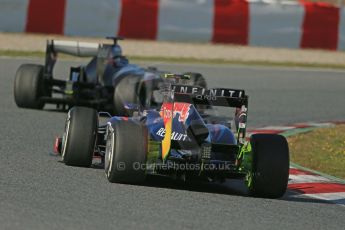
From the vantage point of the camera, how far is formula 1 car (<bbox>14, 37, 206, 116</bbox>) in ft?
49.5

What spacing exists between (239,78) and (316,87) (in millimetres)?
1518

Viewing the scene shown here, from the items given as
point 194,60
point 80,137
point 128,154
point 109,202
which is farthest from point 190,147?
point 194,60

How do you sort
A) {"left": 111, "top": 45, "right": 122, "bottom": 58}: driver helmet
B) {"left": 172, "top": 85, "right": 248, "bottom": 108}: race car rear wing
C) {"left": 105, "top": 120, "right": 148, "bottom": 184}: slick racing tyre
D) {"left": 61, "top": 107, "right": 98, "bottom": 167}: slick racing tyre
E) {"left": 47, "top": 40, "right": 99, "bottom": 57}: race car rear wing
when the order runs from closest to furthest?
{"left": 105, "top": 120, "right": 148, "bottom": 184}: slick racing tyre, {"left": 172, "top": 85, "right": 248, "bottom": 108}: race car rear wing, {"left": 61, "top": 107, "right": 98, "bottom": 167}: slick racing tyre, {"left": 47, "top": 40, "right": 99, "bottom": 57}: race car rear wing, {"left": 111, "top": 45, "right": 122, "bottom": 58}: driver helmet

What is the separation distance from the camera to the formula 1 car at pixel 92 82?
15.1 m

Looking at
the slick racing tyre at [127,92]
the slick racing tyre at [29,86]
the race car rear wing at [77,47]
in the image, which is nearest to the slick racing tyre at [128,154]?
the slick racing tyre at [127,92]

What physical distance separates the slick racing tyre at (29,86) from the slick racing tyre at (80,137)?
213 inches

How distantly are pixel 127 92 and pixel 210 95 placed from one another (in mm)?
5422

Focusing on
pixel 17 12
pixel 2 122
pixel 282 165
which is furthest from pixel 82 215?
pixel 17 12

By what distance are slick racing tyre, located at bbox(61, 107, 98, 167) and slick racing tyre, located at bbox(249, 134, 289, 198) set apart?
1.55 metres

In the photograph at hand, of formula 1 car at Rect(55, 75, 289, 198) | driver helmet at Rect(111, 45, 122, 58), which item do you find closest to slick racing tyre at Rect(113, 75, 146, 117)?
driver helmet at Rect(111, 45, 122, 58)

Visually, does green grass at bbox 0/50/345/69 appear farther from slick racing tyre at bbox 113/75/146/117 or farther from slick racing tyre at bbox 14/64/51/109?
slick racing tyre at bbox 113/75/146/117

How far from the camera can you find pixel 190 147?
9328mm

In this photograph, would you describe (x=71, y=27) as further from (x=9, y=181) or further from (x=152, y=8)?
(x=9, y=181)

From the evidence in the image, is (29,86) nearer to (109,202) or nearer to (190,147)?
(190,147)
